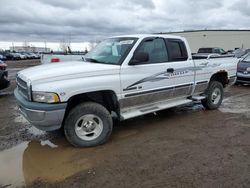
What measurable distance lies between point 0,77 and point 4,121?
3174 millimetres

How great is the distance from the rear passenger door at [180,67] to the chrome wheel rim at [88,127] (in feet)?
6.66

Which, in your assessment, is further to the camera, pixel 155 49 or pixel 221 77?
pixel 221 77

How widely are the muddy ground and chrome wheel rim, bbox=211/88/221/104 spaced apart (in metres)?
1.02

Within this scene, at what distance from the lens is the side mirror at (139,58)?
5.04 metres

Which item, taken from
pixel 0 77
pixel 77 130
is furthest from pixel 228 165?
pixel 0 77

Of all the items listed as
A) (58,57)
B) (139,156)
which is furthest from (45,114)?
(58,57)

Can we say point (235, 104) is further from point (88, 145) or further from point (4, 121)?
point (4, 121)

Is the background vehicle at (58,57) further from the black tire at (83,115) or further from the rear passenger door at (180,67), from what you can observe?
the black tire at (83,115)

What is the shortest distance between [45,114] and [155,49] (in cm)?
279

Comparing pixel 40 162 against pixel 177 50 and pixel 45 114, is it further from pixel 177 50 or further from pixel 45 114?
pixel 177 50

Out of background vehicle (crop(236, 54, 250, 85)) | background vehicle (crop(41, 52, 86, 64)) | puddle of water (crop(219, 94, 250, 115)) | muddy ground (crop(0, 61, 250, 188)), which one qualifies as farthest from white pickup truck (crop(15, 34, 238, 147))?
background vehicle (crop(236, 54, 250, 85))

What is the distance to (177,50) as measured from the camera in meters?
6.14

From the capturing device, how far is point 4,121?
20.9ft

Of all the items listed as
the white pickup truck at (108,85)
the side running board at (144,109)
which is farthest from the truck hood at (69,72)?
Result: the side running board at (144,109)
